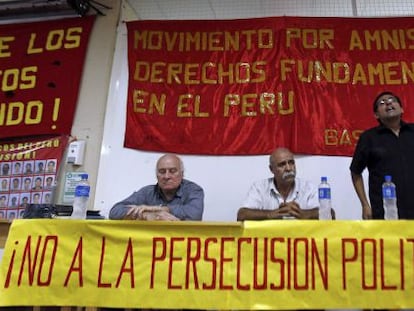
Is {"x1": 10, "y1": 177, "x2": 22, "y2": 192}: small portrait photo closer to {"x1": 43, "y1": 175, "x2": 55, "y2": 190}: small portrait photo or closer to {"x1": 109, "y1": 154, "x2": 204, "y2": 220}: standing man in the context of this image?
{"x1": 43, "y1": 175, "x2": 55, "y2": 190}: small portrait photo

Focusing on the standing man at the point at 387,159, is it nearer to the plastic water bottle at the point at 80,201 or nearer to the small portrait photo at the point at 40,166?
the plastic water bottle at the point at 80,201

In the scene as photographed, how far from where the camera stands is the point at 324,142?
2756mm

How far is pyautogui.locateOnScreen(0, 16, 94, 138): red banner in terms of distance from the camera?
312cm

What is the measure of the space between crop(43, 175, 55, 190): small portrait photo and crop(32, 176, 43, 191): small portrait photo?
0.10 ft

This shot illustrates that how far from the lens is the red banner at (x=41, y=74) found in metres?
3.12

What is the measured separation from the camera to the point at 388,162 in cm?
216

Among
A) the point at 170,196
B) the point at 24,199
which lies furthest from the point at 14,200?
the point at 170,196

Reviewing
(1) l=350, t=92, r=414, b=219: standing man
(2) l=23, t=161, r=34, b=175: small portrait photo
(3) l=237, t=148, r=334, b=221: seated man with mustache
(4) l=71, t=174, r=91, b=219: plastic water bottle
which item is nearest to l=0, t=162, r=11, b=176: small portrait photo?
(2) l=23, t=161, r=34, b=175: small portrait photo

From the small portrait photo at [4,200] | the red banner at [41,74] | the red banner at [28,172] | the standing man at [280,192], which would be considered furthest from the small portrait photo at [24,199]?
the standing man at [280,192]

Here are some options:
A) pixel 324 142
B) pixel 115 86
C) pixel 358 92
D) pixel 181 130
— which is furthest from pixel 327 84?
pixel 115 86

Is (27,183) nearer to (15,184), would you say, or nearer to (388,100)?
(15,184)

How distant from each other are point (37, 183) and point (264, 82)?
1.66 m

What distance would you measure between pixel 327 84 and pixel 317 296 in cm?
166

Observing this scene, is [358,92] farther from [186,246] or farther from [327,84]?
[186,246]
